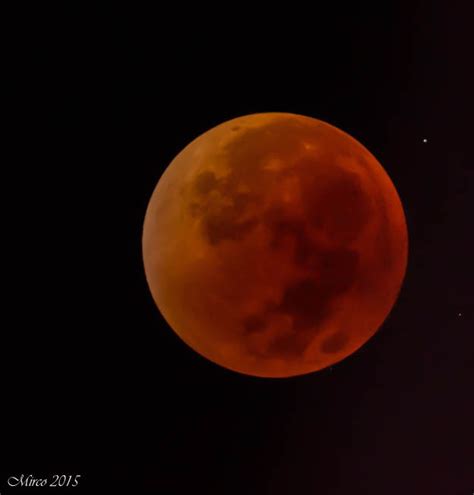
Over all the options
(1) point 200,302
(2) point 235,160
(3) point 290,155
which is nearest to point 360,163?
(3) point 290,155

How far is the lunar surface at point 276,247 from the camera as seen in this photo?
5953mm

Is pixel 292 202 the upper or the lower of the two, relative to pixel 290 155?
lower

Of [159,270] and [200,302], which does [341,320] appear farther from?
[159,270]

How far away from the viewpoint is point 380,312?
21.9 ft

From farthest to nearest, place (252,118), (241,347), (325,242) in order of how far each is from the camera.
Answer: (252,118)
(241,347)
(325,242)

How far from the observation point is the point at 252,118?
6844 millimetres

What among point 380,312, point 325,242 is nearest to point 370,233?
point 325,242

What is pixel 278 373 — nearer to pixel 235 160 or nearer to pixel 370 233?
pixel 370 233

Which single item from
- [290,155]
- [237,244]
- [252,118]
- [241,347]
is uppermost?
[252,118]

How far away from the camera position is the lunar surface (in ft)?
19.5

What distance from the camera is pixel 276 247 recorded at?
5922 millimetres

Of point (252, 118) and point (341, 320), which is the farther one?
point (252, 118)

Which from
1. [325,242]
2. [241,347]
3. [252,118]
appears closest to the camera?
[325,242]

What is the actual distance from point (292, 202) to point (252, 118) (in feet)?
4.13
